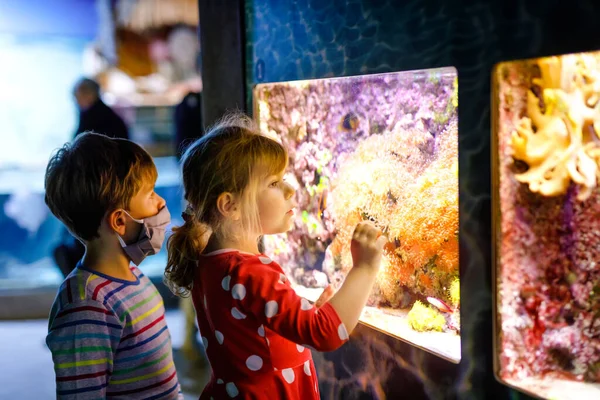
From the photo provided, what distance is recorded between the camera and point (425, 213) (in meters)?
2.27

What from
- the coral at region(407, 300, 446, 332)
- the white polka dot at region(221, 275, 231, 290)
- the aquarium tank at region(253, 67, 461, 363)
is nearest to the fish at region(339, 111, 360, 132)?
the aquarium tank at region(253, 67, 461, 363)

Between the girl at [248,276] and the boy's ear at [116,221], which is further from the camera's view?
the boy's ear at [116,221]

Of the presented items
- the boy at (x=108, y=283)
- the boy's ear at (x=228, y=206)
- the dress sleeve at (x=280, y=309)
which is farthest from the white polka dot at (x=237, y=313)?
the boy at (x=108, y=283)

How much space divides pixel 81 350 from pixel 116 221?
1.29 feet

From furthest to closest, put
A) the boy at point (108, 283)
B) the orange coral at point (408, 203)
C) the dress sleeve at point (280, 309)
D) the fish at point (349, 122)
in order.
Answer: the fish at point (349, 122), the orange coral at point (408, 203), the boy at point (108, 283), the dress sleeve at point (280, 309)

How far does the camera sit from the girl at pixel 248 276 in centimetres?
160

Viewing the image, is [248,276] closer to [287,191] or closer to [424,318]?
[287,191]

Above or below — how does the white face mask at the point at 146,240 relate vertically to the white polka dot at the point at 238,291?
above

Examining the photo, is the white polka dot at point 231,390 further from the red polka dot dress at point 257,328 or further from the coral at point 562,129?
the coral at point 562,129

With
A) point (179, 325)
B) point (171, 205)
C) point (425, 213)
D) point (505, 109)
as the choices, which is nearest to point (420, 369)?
point (425, 213)

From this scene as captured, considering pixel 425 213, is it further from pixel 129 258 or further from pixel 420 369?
pixel 129 258

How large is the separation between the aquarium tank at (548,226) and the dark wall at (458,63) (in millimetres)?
50

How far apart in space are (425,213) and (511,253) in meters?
0.38

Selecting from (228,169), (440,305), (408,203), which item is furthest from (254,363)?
(408,203)
